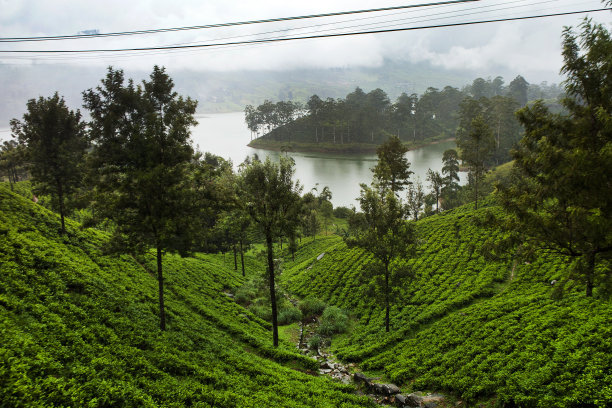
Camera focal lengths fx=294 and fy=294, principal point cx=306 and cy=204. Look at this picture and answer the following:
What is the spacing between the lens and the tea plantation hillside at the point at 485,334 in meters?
10.2

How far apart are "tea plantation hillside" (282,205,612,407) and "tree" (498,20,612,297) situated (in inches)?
57.6

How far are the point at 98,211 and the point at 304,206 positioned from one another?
1075cm

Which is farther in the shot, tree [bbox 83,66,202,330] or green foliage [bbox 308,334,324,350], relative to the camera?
green foliage [bbox 308,334,324,350]

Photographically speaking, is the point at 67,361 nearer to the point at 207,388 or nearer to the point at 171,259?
the point at 207,388

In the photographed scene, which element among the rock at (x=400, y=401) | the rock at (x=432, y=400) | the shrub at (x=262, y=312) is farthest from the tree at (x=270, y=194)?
the shrub at (x=262, y=312)

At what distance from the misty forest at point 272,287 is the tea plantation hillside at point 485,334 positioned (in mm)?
101

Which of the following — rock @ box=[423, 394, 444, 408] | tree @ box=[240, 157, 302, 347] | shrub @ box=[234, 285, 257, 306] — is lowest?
shrub @ box=[234, 285, 257, 306]

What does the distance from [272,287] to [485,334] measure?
1237cm

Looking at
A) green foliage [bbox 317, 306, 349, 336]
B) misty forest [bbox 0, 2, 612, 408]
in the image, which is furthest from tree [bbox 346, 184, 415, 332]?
green foliage [bbox 317, 306, 349, 336]

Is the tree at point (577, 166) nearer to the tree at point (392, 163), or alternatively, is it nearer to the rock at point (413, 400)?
the rock at point (413, 400)

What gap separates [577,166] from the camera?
29.3ft

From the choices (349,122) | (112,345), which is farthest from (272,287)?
(349,122)

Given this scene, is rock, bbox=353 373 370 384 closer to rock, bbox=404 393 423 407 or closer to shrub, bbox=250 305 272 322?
rock, bbox=404 393 423 407

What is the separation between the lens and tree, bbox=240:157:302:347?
17656 mm
